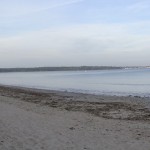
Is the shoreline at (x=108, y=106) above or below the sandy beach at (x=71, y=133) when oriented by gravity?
below

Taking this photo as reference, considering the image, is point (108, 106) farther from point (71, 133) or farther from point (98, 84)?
point (98, 84)

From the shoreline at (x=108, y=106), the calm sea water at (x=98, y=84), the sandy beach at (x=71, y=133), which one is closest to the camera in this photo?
the sandy beach at (x=71, y=133)

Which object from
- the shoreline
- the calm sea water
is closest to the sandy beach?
the shoreline

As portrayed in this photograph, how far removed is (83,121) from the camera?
13.8 meters

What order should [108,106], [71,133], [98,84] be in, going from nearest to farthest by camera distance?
1. [71,133]
2. [108,106]
3. [98,84]

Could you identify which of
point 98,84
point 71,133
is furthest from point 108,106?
point 98,84

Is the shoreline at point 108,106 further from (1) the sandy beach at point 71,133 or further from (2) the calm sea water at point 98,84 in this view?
(2) the calm sea water at point 98,84

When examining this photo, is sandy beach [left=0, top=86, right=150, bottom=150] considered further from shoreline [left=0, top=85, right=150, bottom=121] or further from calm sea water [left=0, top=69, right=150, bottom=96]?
calm sea water [left=0, top=69, right=150, bottom=96]

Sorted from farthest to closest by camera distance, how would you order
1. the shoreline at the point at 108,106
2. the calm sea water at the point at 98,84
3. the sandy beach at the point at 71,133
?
1. the calm sea water at the point at 98,84
2. the shoreline at the point at 108,106
3. the sandy beach at the point at 71,133

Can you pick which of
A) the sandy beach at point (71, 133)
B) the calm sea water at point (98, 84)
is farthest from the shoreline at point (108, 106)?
the calm sea water at point (98, 84)

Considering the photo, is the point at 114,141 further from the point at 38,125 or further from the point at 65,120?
the point at 65,120

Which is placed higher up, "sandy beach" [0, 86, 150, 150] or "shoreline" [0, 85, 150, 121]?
"sandy beach" [0, 86, 150, 150]

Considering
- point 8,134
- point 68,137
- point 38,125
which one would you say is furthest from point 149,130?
point 8,134

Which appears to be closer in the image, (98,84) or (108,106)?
(108,106)
